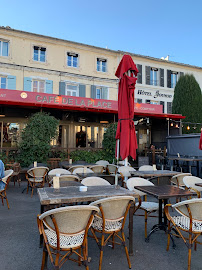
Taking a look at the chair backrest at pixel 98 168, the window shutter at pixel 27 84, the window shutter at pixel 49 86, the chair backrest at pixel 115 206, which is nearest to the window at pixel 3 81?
the window shutter at pixel 27 84

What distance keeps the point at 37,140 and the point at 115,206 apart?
6323 millimetres

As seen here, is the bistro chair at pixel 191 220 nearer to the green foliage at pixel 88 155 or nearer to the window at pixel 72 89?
the green foliage at pixel 88 155

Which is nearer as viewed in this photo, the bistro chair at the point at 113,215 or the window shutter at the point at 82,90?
the bistro chair at the point at 113,215

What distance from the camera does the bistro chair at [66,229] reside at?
80.3 inches

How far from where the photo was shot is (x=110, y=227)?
257 cm

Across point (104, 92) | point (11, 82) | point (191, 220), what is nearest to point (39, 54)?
point (11, 82)

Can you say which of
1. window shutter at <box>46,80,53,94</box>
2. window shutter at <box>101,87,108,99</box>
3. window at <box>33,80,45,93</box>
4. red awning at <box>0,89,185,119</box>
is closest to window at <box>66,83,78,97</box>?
window shutter at <box>46,80,53,94</box>

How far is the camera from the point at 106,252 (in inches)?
112

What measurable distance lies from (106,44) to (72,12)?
7951mm

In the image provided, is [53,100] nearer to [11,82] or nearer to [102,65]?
[11,82]

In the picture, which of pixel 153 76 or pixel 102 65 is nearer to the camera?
pixel 102 65

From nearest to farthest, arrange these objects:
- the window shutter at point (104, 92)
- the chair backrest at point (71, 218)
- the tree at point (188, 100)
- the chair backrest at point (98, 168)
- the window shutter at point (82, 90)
Answer: the chair backrest at point (71, 218), the chair backrest at point (98, 168), the window shutter at point (82, 90), the window shutter at point (104, 92), the tree at point (188, 100)

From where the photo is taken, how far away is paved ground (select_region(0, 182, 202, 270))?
250 cm

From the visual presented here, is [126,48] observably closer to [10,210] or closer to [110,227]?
[10,210]
